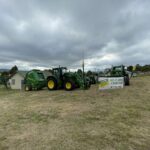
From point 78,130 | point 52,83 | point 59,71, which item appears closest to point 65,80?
point 59,71

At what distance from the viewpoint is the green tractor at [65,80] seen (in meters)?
12.7

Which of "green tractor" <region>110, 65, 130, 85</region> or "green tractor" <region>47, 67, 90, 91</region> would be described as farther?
"green tractor" <region>110, 65, 130, 85</region>

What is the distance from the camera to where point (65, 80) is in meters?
13.1

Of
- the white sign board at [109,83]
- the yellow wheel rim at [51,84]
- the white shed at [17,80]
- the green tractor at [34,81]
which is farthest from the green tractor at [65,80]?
the white shed at [17,80]

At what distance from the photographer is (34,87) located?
603 inches

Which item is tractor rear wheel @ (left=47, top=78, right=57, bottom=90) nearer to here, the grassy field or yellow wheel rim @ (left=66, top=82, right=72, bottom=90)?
yellow wheel rim @ (left=66, top=82, right=72, bottom=90)

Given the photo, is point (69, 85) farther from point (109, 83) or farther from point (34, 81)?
point (34, 81)

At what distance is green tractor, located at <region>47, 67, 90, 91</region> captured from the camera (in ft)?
41.7

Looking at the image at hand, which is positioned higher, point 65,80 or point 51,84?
point 65,80

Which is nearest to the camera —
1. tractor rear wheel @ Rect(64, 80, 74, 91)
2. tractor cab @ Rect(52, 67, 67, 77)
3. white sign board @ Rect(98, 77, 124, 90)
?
tractor rear wheel @ Rect(64, 80, 74, 91)

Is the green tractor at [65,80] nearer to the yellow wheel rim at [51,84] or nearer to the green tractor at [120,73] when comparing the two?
the yellow wheel rim at [51,84]

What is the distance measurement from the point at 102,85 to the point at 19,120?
8264 mm

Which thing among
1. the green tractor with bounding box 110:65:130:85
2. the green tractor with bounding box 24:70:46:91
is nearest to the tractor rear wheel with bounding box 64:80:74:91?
the green tractor with bounding box 24:70:46:91

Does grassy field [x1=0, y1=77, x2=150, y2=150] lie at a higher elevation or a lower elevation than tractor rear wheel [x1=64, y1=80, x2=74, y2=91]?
lower
